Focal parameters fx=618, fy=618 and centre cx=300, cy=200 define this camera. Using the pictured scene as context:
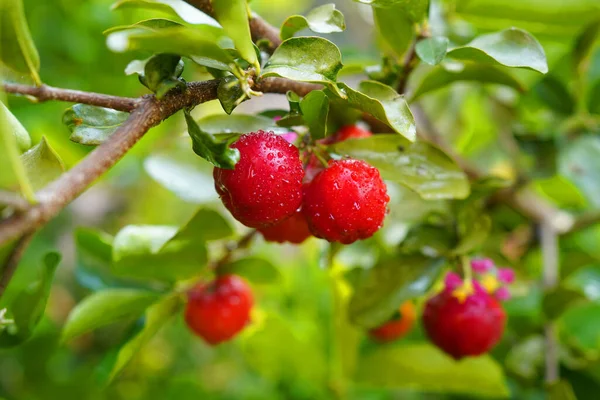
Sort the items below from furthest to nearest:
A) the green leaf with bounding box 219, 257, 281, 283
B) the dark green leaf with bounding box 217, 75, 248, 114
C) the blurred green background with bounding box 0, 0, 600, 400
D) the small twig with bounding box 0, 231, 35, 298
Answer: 1. the blurred green background with bounding box 0, 0, 600, 400
2. the green leaf with bounding box 219, 257, 281, 283
3. the dark green leaf with bounding box 217, 75, 248, 114
4. the small twig with bounding box 0, 231, 35, 298

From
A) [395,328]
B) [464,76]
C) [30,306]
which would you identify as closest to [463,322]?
[395,328]

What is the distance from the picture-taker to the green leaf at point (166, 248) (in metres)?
0.73

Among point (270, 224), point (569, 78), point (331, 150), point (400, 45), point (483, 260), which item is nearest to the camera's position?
point (270, 224)

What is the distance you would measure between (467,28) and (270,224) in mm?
842

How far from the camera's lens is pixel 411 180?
2.20ft

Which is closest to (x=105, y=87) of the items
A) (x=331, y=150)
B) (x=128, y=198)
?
(x=128, y=198)

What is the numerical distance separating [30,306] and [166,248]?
18 cm

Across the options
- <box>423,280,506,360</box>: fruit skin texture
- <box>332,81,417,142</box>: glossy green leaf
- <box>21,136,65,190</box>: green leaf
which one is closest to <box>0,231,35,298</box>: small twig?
<box>21,136,65,190</box>: green leaf

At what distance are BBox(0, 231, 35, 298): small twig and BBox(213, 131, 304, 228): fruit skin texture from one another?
178 millimetres

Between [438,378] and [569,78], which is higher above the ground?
[569,78]

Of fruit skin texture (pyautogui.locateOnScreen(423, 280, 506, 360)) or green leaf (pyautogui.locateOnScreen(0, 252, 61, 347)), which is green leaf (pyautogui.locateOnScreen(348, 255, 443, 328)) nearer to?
fruit skin texture (pyautogui.locateOnScreen(423, 280, 506, 360))

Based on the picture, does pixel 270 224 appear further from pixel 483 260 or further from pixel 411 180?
pixel 483 260

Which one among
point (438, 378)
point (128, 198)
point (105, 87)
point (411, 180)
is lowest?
point (128, 198)

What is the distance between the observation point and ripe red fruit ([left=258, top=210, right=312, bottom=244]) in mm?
710
